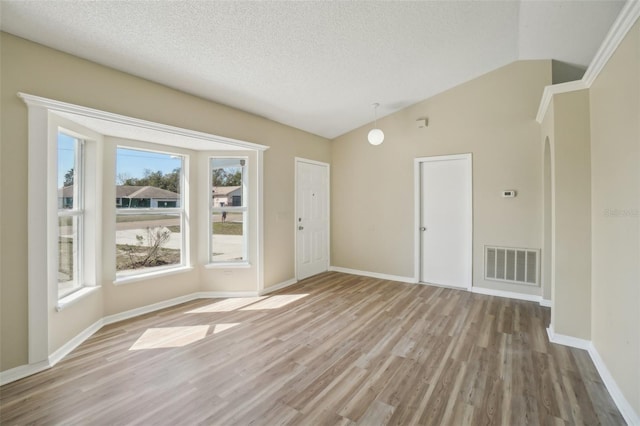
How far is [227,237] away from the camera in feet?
13.9

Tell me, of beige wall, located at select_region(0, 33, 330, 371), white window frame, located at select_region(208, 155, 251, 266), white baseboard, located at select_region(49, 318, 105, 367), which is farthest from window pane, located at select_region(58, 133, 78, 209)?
white window frame, located at select_region(208, 155, 251, 266)

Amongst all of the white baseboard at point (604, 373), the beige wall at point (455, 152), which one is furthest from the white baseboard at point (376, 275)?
the white baseboard at point (604, 373)

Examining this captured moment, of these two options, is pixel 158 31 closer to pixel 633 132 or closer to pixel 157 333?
pixel 157 333

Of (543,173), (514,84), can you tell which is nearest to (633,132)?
(543,173)

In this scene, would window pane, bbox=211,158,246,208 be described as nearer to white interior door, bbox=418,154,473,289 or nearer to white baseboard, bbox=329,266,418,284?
white baseboard, bbox=329,266,418,284

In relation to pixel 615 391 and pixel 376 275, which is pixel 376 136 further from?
pixel 615 391

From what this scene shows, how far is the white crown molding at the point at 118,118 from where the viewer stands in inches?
88.4

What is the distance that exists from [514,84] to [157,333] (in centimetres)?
549

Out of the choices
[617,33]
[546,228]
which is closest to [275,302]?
[546,228]

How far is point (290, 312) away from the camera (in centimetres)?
356

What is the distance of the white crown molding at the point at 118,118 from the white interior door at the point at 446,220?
296 cm

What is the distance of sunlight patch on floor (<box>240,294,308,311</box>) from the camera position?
372 cm

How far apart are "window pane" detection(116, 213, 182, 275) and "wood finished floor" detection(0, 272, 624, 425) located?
72 cm

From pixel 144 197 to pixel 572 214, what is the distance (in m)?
4.73
